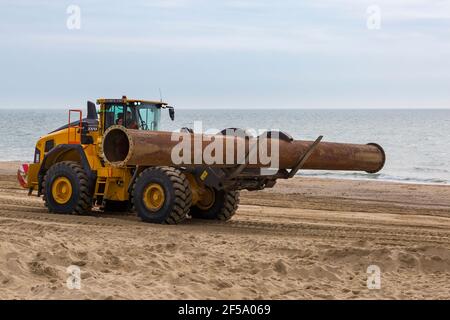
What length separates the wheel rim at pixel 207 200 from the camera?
15484 mm

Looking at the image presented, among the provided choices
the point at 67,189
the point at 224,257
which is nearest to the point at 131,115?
the point at 67,189

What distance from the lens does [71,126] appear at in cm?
1669

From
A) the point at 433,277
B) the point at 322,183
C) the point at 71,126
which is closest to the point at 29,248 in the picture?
the point at 433,277

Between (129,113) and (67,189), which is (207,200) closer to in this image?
(129,113)

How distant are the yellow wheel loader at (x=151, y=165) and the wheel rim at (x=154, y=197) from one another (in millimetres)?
18

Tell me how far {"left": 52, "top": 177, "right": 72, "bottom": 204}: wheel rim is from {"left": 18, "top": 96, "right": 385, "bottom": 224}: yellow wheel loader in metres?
0.02

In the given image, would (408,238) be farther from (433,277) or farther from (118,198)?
(118,198)

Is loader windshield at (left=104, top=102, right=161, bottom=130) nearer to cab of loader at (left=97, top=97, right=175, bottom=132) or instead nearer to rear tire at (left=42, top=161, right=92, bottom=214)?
cab of loader at (left=97, top=97, right=175, bottom=132)

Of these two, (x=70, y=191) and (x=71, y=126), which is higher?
(x=71, y=126)

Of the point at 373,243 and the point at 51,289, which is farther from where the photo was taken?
the point at 373,243

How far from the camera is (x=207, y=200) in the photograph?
15586 millimetres

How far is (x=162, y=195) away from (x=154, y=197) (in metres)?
0.28

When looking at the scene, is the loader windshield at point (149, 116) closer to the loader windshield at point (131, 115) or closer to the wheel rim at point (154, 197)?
the loader windshield at point (131, 115)

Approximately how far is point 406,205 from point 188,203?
32.2 ft
